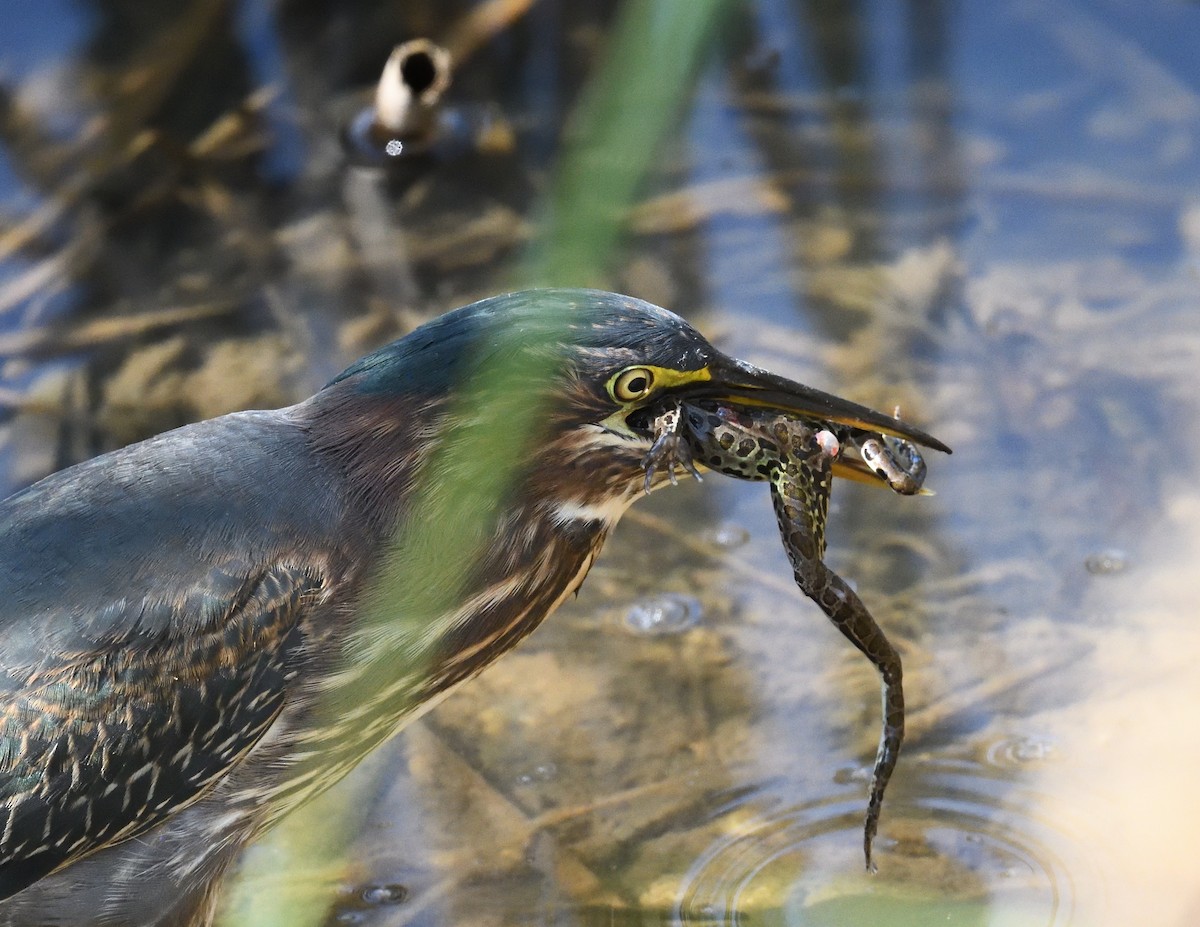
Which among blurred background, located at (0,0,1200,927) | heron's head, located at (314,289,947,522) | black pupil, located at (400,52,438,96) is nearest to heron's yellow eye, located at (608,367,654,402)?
heron's head, located at (314,289,947,522)

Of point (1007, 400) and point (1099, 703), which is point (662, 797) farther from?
point (1007, 400)

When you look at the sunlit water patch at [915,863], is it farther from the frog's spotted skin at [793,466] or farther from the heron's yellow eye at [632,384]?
the heron's yellow eye at [632,384]

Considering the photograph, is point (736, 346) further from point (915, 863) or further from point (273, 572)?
point (273, 572)

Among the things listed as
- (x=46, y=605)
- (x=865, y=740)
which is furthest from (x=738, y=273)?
(x=46, y=605)

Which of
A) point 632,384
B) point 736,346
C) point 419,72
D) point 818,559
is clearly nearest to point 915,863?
point 818,559

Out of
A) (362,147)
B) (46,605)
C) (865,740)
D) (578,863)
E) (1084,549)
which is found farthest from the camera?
(362,147)

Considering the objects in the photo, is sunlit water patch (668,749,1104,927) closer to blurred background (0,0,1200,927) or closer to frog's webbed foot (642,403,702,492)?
blurred background (0,0,1200,927)

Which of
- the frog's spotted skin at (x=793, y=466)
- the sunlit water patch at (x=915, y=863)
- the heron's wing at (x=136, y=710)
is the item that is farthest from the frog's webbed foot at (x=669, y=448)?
the sunlit water patch at (x=915, y=863)
